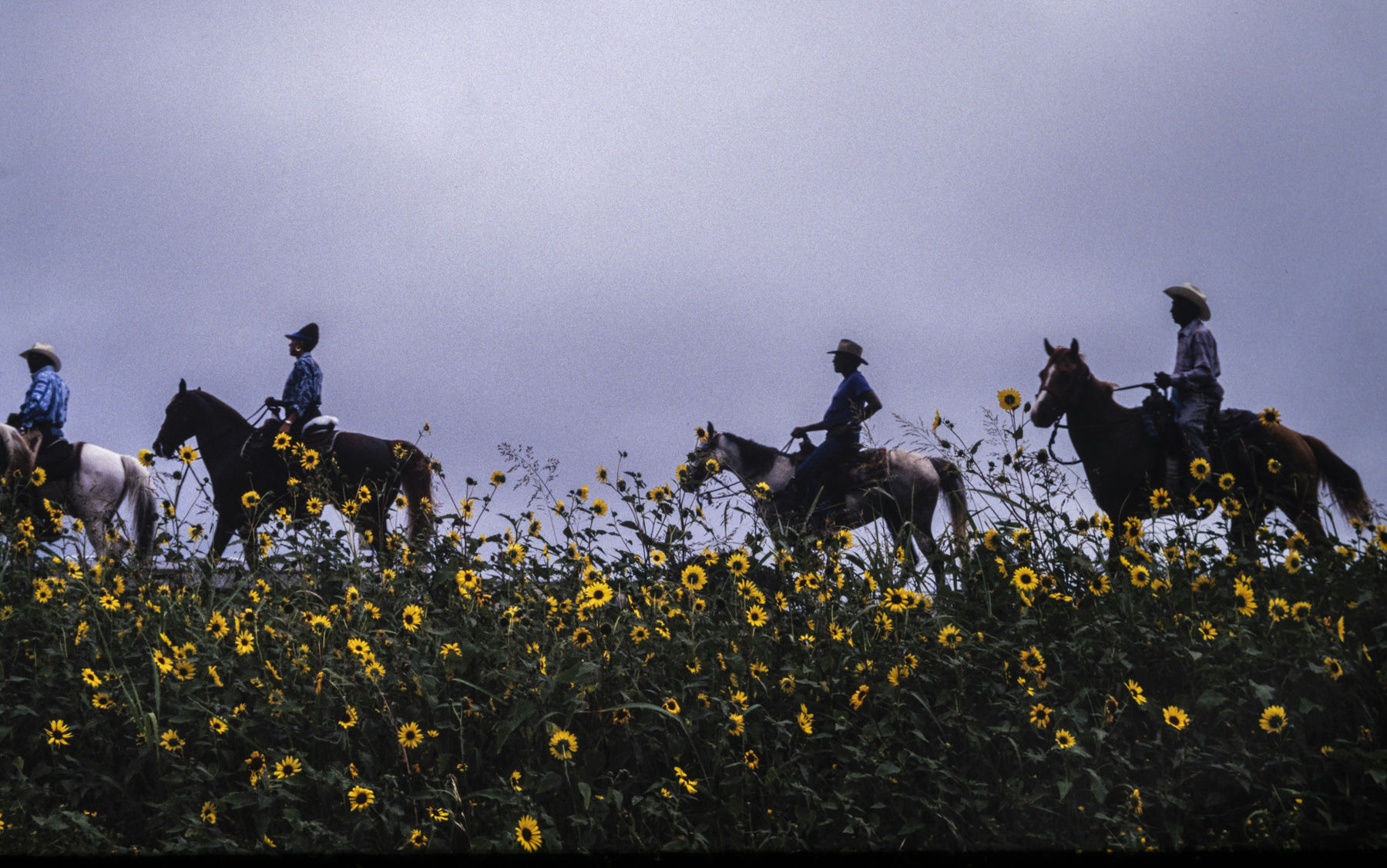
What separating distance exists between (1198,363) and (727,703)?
6.48 meters

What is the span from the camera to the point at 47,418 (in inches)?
429

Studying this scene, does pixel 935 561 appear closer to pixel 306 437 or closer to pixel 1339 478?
pixel 1339 478

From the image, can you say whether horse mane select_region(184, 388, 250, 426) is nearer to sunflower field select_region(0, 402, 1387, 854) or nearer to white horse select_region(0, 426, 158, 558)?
white horse select_region(0, 426, 158, 558)

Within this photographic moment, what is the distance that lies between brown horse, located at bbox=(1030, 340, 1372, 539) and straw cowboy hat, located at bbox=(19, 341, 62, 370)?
1176cm

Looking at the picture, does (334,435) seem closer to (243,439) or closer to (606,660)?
(243,439)

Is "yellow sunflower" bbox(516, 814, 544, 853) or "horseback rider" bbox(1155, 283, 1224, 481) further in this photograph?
"horseback rider" bbox(1155, 283, 1224, 481)

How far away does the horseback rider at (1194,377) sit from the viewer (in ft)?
27.0

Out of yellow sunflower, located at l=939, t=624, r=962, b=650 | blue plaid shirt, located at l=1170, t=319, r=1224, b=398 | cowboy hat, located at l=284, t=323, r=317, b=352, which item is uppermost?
cowboy hat, located at l=284, t=323, r=317, b=352

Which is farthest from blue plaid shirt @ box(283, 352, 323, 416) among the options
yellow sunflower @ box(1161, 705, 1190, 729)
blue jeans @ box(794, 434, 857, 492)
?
yellow sunflower @ box(1161, 705, 1190, 729)

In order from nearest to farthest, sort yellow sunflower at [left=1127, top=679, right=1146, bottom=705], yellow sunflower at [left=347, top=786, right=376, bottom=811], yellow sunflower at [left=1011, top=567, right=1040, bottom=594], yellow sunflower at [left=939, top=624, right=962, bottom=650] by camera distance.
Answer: yellow sunflower at [left=347, top=786, right=376, bottom=811] → yellow sunflower at [left=1127, top=679, right=1146, bottom=705] → yellow sunflower at [left=939, top=624, right=962, bottom=650] → yellow sunflower at [left=1011, top=567, right=1040, bottom=594]

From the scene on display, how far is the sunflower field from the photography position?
130 inches

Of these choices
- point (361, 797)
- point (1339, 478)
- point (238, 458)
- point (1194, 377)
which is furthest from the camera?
point (238, 458)

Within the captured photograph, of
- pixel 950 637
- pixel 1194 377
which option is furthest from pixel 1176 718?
pixel 1194 377

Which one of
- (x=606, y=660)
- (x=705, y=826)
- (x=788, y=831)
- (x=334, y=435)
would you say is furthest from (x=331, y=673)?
(x=334, y=435)
